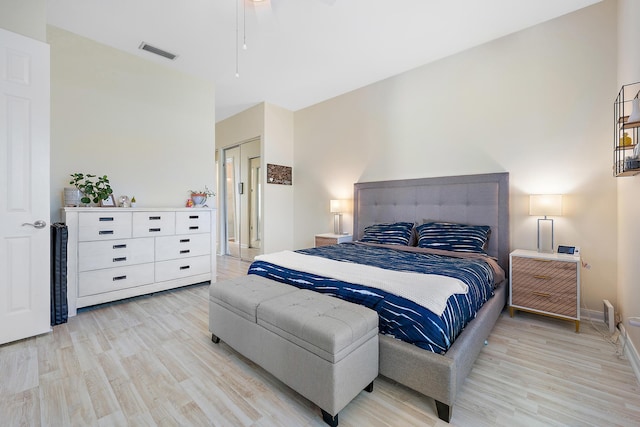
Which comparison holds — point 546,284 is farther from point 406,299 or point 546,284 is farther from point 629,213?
point 406,299

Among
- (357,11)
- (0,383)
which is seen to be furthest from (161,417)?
(357,11)

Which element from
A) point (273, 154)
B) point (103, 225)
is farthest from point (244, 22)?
point (103, 225)

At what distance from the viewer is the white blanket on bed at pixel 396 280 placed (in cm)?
160

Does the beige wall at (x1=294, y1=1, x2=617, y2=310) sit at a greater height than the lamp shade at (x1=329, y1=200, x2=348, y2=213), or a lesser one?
greater

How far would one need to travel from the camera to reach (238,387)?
1.68 metres

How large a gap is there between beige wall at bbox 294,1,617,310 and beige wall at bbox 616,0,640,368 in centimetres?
18

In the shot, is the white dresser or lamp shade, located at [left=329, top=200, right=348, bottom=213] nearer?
the white dresser

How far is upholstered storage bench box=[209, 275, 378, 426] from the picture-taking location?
1348 mm

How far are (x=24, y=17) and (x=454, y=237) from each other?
14.7ft

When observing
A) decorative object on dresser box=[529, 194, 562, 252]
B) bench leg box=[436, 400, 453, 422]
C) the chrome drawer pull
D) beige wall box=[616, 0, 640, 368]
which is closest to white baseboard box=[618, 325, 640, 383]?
beige wall box=[616, 0, 640, 368]

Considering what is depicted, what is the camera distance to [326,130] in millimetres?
4938

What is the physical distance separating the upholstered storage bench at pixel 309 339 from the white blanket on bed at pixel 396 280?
0.74ft

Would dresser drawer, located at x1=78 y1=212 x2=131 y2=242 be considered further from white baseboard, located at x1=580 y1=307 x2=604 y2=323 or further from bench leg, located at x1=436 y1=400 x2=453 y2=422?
white baseboard, located at x1=580 y1=307 x2=604 y2=323

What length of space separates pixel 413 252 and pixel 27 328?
3.59 meters
